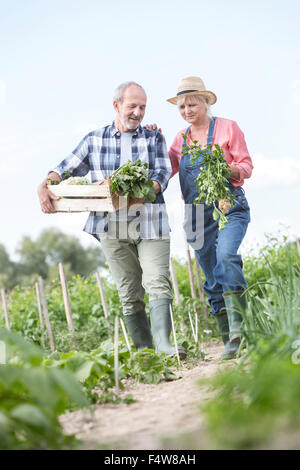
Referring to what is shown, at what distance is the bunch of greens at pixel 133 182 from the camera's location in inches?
123

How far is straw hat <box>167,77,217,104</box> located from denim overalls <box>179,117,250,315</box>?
155 mm

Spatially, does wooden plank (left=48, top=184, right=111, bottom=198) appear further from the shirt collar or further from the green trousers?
the shirt collar

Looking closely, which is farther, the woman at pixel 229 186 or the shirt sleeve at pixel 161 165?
the shirt sleeve at pixel 161 165

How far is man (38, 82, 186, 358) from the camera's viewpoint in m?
3.31

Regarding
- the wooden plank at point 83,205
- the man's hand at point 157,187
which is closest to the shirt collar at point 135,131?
the man's hand at point 157,187

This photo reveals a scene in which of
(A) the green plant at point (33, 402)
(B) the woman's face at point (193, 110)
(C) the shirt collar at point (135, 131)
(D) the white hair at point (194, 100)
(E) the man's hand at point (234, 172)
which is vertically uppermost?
(D) the white hair at point (194, 100)

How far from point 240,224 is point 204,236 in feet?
1.14

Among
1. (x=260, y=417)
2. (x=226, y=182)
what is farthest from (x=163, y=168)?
(x=260, y=417)

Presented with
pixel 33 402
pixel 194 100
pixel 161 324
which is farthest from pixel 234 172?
pixel 33 402

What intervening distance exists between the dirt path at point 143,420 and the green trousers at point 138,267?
1138 mm

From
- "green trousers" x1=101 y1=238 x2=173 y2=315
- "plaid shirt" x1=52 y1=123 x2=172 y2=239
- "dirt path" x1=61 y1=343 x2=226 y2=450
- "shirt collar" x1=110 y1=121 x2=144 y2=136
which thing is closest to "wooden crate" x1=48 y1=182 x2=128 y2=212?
"plaid shirt" x1=52 y1=123 x2=172 y2=239

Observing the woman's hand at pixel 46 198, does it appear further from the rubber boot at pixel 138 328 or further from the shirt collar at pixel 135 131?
the rubber boot at pixel 138 328
